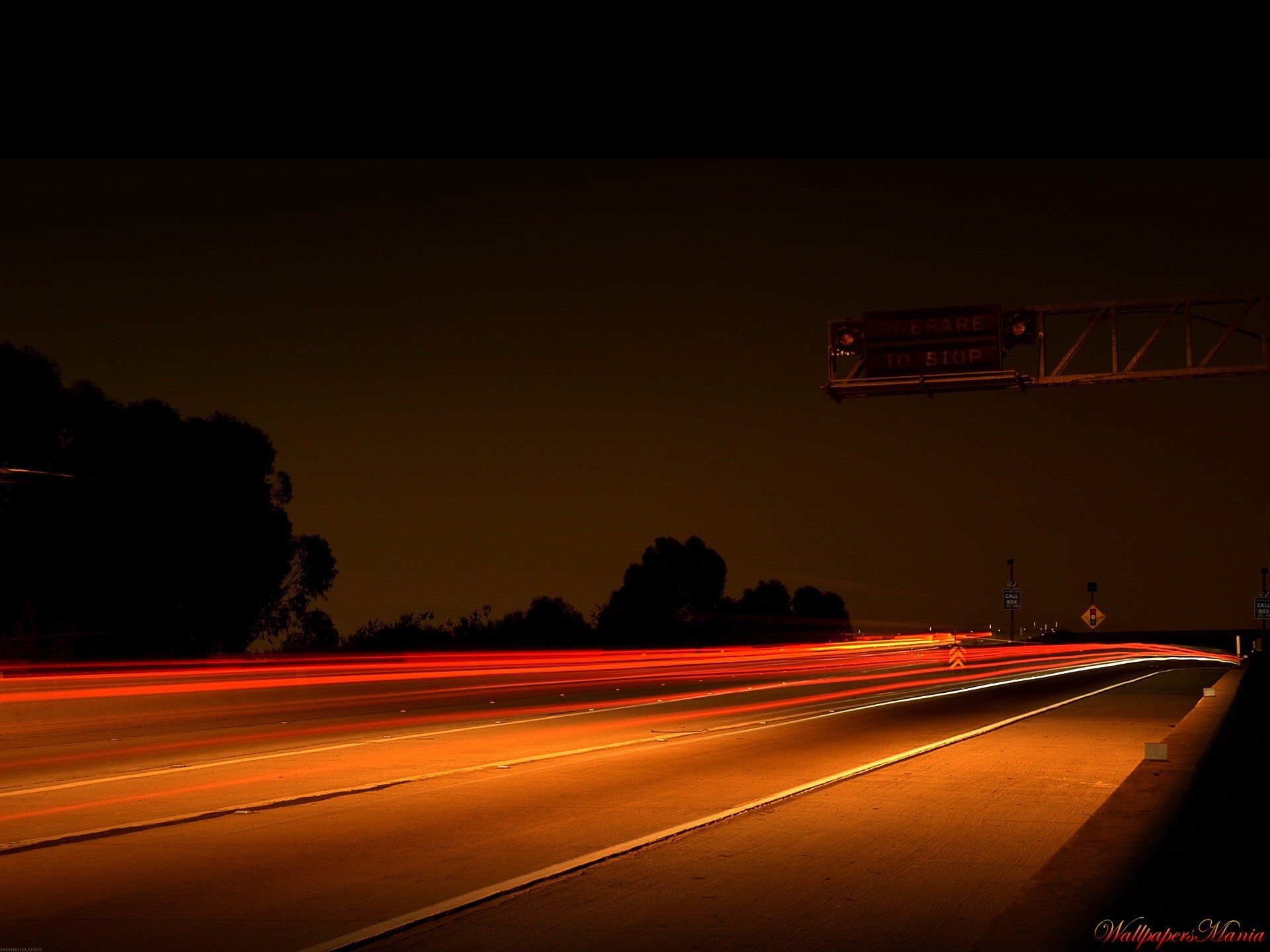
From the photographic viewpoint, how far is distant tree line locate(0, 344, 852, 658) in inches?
1647

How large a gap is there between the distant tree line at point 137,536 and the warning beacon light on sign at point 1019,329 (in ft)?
90.1

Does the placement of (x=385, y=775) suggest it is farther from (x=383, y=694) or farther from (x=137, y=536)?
(x=137, y=536)

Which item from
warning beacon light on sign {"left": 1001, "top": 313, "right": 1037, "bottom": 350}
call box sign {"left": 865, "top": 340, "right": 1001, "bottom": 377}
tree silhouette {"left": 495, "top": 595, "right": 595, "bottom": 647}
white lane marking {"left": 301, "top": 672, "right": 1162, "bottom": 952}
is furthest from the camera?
tree silhouette {"left": 495, "top": 595, "right": 595, "bottom": 647}

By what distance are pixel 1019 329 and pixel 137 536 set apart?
111 feet

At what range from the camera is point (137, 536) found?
45.2 m

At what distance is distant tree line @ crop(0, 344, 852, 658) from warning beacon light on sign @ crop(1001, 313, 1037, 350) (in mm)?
27464

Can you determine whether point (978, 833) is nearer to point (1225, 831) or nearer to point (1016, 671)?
point (1225, 831)

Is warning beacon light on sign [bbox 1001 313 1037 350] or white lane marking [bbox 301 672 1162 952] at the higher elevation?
warning beacon light on sign [bbox 1001 313 1037 350]

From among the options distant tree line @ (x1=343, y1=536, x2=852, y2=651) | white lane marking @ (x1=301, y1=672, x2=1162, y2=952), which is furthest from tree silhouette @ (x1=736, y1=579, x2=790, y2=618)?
white lane marking @ (x1=301, y1=672, x2=1162, y2=952)

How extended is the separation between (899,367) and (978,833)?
12.3 metres

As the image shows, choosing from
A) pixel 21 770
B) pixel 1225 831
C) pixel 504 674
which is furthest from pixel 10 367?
pixel 1225 831

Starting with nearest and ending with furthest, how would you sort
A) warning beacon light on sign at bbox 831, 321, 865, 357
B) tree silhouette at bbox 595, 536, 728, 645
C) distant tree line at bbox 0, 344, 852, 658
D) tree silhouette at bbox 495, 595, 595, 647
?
warning beacon light on sign at bbox 831, 321, 865, 357 → distant tree line at bbox 0, 344, 852, 658 → tree silhouette at bbox 495, 595, 595, 647 → tree silhouette at bbox 595, 536, 728, 645

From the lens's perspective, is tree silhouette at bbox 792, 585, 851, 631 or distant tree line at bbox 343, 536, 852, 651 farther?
tree silhouette at bbox 792, 585, 851, 631

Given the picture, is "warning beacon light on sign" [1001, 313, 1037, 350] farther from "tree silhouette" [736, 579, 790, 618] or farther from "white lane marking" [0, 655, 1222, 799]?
"tree silhouette" [736, 579, 790, 618]
